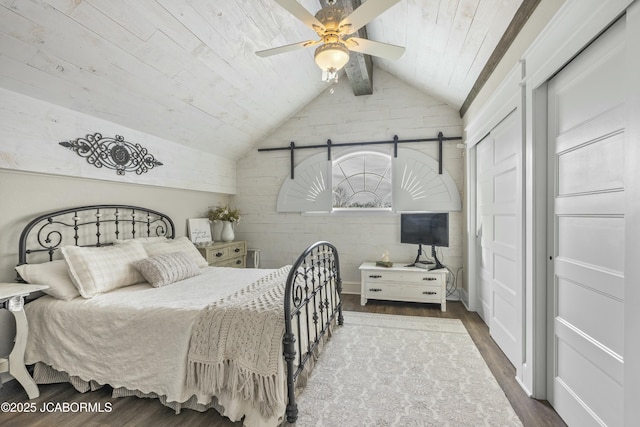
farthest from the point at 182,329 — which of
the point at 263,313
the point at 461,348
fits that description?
the point at 461,348

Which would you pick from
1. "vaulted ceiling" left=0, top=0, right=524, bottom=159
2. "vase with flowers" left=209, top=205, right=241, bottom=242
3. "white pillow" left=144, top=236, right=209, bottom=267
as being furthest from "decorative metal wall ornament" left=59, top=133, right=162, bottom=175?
"vase with flowers" left=209, top=205, right=241, bottom=242

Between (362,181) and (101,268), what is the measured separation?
131 inches

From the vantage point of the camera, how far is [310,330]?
2.31 meters

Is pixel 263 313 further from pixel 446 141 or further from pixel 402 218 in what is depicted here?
pixel 446 141

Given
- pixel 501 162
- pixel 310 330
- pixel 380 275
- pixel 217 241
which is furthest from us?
pixel 217 241

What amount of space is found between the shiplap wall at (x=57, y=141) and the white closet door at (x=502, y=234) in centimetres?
357

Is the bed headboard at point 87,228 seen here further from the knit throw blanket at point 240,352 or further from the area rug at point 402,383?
the area rug at point 402,383

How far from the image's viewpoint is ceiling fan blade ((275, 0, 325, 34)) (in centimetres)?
165

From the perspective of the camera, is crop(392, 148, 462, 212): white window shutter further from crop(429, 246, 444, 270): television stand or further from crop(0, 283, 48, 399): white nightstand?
crop(0, 283, 48, 399): white nightstand

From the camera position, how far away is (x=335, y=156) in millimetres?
4453

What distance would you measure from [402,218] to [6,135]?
13.0 ft

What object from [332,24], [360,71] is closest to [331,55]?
[332,24]

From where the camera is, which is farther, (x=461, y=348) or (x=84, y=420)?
(x=461, y=348)

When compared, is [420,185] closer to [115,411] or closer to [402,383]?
[402,383]
